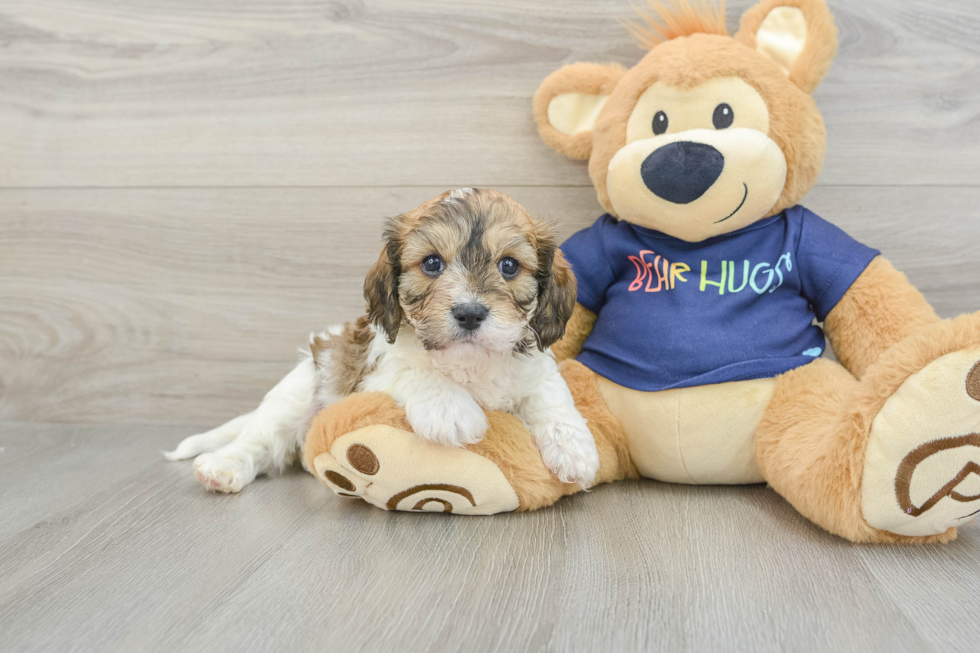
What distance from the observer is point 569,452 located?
156 centimetres

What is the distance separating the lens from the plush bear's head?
1.65 meters

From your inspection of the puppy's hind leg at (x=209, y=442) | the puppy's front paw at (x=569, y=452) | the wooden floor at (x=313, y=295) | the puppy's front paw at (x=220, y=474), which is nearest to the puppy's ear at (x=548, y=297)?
the puppy's front paw at (x=569, y=452)

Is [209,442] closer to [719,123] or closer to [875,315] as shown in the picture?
[719,123]

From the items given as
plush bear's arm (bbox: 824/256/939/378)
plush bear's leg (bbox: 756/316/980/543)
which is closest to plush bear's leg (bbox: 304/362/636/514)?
plush bear's leg (bbox: 756/316/980/543)

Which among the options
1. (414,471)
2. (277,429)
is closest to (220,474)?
(277,429)

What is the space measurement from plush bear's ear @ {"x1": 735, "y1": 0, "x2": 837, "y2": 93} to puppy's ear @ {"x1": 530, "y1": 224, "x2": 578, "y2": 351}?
0.79m

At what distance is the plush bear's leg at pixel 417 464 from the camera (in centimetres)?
149

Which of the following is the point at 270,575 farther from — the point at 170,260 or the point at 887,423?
the point at 170,260

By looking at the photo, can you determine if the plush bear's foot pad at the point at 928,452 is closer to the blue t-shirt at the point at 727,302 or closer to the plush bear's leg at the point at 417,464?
the blue t-shirt at the point at 727,302

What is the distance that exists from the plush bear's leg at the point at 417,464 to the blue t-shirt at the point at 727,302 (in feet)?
1.25

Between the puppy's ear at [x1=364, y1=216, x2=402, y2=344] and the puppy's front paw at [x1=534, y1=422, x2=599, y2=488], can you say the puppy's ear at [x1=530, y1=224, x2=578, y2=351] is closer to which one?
the puppy's front paw at [x1=534, y1=422, x2=599, y2=488]

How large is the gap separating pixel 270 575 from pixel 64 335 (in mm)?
1665

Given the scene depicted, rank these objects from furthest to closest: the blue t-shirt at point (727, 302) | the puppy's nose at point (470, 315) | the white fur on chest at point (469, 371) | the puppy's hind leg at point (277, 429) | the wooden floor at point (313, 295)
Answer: the puppy's hind leg at point (277, 429)
the blue t-shirt at point (727, 302)
the white fur on chest at point (469, 371)
the puppy's nose at point (470, 315)
the wooden floor at point (313, 295)

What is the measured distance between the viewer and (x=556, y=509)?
163cm
